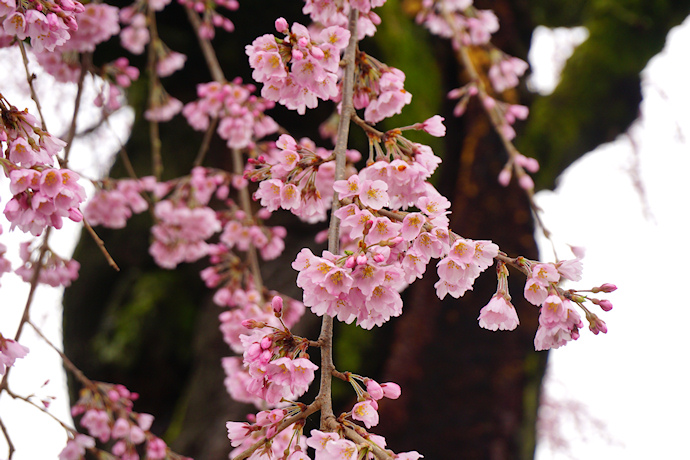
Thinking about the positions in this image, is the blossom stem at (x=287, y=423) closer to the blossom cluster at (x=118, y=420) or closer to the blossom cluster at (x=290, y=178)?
the blossom cluster at (x=290, y=178)

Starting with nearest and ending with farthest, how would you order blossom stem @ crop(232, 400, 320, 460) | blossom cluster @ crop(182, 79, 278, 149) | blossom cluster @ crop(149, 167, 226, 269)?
blossom stem @ crop(232, 400, 320, 460)
blossom cluster @ crop(182, 79, 278, 149)
blossom cluster @ crop(149, 167, 226, 269)

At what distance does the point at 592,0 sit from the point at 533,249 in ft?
5.03

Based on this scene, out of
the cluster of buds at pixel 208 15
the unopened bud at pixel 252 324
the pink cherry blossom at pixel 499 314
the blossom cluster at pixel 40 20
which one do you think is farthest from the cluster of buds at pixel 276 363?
the cluster of buds at pixel 208 15

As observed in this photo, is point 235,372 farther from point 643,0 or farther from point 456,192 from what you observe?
point 643,0

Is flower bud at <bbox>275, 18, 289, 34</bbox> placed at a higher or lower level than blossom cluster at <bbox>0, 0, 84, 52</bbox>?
higher

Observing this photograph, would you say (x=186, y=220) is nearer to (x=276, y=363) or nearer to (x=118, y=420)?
(x=118, y=420)

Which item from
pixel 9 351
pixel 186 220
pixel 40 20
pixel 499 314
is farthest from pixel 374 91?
pixel 186 220

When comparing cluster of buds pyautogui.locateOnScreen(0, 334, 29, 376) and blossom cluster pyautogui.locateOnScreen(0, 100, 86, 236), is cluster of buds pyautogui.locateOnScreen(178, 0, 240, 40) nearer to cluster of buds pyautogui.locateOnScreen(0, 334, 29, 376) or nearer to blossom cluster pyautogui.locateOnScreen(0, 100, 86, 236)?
blossom cluster pyautogui.locateOnScreen(0, 100, 86, 236)

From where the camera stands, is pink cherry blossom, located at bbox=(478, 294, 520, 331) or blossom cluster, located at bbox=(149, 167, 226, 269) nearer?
pink cherry blossom, located at bbox=(478, 294, 520, 331)

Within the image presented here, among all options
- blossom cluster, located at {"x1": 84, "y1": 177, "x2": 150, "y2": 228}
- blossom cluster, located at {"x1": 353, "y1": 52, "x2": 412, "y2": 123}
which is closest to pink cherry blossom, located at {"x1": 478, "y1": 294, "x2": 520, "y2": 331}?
blossom cluster, located at {"x1": 353, "y1": 52, "x2": 412, "y2": 123}

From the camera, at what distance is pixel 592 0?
3.03 m

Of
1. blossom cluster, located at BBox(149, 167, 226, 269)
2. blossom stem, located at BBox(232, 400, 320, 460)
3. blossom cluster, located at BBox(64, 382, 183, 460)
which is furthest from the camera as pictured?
blossom cluster, located at BBox(149, 167, 226, 269)

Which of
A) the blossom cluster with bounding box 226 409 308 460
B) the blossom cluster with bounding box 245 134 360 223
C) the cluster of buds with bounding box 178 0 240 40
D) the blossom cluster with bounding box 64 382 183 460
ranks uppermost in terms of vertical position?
the cluster of buds with bounding box 178 0 240 40

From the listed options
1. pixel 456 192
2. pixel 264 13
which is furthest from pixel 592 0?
pixel 264 13
